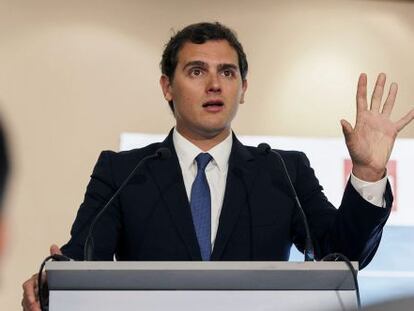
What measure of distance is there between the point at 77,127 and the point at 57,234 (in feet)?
1.74

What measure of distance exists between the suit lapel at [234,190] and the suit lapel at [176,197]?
6 cm

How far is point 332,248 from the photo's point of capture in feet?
6.63

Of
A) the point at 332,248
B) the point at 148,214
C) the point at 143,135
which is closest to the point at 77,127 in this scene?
the point at 143,135

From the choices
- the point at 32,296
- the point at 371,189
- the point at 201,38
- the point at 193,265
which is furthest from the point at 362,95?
the point at 32,296

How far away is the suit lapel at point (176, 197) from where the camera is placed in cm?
207

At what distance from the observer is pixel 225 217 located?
2.10 meters

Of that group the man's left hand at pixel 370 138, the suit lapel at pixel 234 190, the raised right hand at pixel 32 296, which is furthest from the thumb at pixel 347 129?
the raised right hand at pixel 32 296

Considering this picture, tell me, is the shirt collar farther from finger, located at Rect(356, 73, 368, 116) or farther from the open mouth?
finger, located at Rect(356, 73, 368, 116)

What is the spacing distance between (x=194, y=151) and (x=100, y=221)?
368 mm

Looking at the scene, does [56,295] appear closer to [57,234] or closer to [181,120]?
[181,120]

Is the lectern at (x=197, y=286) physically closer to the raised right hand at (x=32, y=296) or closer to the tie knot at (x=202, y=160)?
the raised right hand at (x=32, y=296)

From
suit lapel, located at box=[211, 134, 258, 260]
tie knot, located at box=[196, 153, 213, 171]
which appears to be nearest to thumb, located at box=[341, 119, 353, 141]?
suit lapel, located at box=[211, 134, 258, 260]

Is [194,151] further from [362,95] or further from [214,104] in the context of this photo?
[362,95]

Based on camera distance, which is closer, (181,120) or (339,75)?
(181,120)
